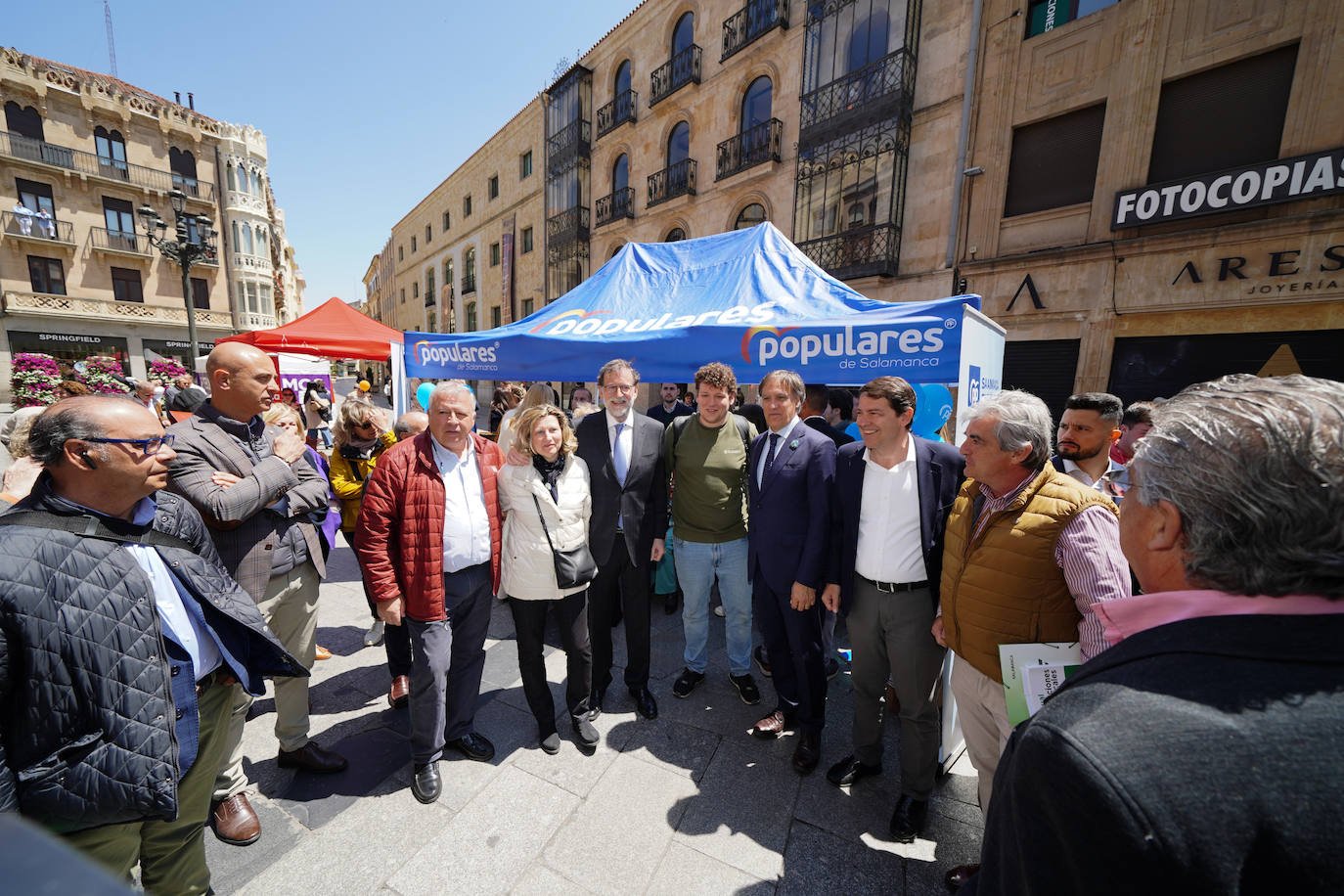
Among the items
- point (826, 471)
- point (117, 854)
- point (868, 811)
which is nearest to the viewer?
point (117, 854)

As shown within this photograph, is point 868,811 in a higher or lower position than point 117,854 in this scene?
lower

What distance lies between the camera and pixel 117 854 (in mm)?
1453

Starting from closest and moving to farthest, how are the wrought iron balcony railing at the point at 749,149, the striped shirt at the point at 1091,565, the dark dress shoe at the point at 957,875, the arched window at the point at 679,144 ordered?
1. the striped shirt at the point at 1091,565
2. the dark dress shoe at the point at 957,875
3. the wrought iron balcony railing at the point at 749,149
4. the arched window at the point at 679,144

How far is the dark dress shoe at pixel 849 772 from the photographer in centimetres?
255

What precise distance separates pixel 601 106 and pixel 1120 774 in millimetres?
20621

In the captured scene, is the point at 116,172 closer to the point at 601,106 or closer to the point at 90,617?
the point at 601,106

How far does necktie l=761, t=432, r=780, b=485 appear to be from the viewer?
2.84 meters

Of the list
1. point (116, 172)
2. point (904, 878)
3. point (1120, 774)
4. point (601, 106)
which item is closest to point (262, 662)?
point (1120, 774)

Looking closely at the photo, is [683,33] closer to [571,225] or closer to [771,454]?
[571,225]

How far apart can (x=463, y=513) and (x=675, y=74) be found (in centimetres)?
1615

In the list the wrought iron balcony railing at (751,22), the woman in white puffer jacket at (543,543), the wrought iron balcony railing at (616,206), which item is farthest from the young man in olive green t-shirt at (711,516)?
the wrought iron balcony railing at (616,206)

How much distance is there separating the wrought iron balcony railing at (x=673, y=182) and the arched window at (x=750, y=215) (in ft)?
6.00

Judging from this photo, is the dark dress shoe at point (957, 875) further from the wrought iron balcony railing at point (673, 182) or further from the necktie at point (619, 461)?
the wrought iron balcony railing at point (673, 182)

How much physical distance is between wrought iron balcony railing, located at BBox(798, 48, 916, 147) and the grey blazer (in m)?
11.6
